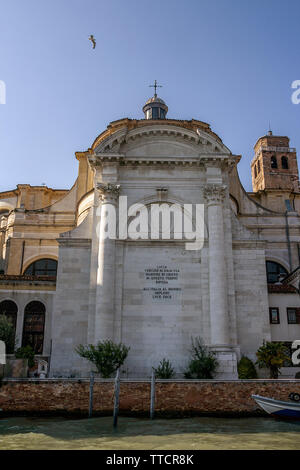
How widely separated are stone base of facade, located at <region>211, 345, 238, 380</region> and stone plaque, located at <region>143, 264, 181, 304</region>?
12.1ft

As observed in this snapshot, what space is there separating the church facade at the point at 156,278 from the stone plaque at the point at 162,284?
0.19 feet

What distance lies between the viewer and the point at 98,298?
26719mm

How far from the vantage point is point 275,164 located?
179 feet

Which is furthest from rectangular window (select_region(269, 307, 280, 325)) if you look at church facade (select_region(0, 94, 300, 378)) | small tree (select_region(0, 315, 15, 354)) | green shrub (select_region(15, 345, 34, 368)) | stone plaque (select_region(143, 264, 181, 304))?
small tree (select_region(0, 315, 15, 354))

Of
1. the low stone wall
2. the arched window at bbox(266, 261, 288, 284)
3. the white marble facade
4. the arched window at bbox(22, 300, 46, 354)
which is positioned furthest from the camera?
the arched window at bbox(266, 261, 288, 284)

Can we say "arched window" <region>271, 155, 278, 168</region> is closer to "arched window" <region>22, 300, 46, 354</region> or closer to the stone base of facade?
the stone base of facade

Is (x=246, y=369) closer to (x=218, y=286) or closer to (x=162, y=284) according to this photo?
(x=218, y=286)

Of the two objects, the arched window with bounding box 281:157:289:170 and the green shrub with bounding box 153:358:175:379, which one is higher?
the arched window with bounding box 281:157:289:170

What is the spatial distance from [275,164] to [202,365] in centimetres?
3558

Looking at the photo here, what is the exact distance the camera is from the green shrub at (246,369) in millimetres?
24484

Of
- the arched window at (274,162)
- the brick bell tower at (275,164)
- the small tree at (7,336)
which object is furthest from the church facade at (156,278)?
the arched window at (274,162)

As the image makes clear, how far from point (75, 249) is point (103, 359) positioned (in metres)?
7.59

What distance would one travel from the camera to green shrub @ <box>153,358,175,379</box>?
24531 millimetres

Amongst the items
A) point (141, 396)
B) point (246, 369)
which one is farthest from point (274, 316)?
point (141, 396)
